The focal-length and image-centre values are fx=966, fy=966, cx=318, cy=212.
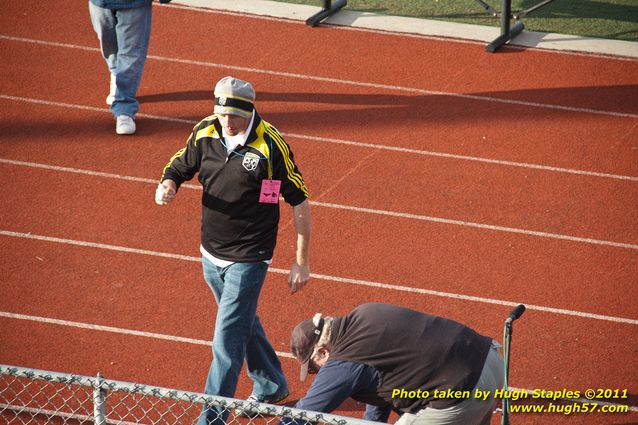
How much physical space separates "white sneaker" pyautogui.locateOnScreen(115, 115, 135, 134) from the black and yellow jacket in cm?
396

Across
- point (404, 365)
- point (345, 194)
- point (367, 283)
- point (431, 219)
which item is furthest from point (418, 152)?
point (404, 365)

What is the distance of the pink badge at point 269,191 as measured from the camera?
518cm

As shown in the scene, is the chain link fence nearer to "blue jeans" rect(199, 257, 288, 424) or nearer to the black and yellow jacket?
"blue jeans" rect(199, 257, 288, 424)

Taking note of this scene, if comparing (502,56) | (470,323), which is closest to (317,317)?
(470,323)

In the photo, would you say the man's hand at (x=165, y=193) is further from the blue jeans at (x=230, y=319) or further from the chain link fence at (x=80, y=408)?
the chain link fence at (x=80, y=408)

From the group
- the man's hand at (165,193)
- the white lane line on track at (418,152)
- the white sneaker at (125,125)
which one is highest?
the man's hand at (165,193)

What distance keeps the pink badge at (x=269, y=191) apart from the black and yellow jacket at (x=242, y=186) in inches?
0.9

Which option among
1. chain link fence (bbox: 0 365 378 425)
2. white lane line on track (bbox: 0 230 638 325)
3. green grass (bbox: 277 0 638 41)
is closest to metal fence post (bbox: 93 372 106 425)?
chain link fence (bbox: 0 365 378 425)

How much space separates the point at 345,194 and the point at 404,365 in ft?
12.6

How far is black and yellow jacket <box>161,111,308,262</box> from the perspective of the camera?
518cm

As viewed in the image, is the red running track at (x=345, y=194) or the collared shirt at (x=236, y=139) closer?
the collared shirt at (x=236, y=139)

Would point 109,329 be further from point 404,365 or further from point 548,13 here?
point 548,13

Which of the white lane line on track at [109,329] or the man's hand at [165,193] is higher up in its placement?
the man's hand at [165,193]

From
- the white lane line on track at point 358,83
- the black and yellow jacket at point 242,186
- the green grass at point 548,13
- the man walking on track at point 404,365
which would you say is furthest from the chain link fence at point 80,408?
the green grass at point 548,13
